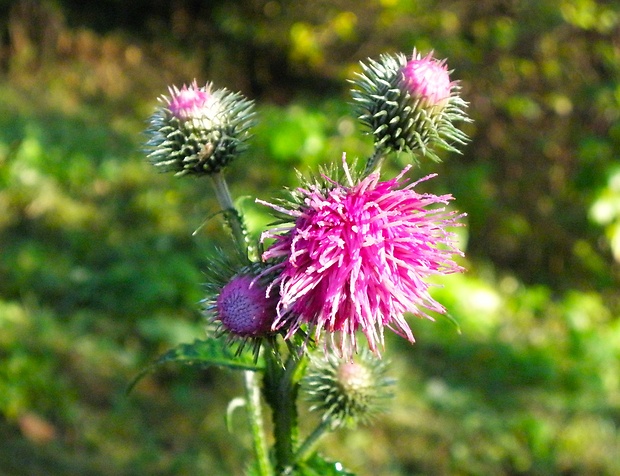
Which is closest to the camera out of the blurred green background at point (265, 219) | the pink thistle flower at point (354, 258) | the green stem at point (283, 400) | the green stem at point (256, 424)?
the pink thistle flower at point (354, 258)

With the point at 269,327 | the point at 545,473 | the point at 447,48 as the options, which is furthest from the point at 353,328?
the point at 447,48

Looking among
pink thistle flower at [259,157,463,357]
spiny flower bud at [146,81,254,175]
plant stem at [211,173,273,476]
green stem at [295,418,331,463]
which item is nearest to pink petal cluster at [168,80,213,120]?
spiny flower bud at [146,81,254,175]

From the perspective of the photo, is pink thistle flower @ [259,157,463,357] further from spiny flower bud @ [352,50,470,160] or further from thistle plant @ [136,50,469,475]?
spiny flower bud @ [352,50,470,160]

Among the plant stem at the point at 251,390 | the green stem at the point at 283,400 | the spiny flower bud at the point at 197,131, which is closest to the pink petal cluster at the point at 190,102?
the spiny flower bud at the point at 197,131

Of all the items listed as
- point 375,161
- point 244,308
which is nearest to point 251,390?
point 244,308

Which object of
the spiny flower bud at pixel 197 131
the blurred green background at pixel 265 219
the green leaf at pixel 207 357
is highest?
the blurred green background at pixel 265 219

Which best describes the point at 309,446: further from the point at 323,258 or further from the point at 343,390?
the point at 323,258

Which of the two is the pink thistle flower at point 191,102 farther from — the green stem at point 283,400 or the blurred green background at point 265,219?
the blurred green background at point 265,219
